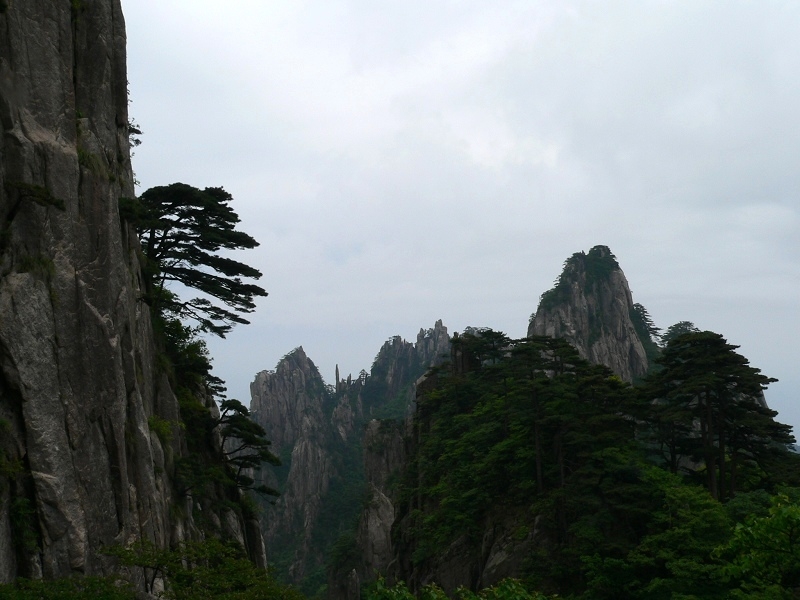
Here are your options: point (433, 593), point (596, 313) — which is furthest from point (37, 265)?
point (596, 313)

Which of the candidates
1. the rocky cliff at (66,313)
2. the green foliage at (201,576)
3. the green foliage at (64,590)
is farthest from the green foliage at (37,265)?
the green foliage at (64,590)

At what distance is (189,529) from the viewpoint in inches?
999

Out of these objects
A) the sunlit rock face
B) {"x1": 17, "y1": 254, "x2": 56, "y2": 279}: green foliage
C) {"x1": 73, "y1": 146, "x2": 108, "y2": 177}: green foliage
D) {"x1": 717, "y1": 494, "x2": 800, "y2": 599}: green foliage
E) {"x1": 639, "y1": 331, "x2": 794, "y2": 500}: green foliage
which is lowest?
{"x1": 717, "y1": 494, "x2": 800, "y2": 599}: green foliage

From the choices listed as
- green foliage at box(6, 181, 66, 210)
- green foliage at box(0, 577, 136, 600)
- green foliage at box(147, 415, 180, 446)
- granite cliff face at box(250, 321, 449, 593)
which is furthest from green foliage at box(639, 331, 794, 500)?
granite cliff face at box(250, 321, 449, 593)

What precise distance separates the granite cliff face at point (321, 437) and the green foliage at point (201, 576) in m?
63.3

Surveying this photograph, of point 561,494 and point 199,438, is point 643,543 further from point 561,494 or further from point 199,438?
point 199,438

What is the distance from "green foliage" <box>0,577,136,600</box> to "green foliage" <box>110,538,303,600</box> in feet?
6.44

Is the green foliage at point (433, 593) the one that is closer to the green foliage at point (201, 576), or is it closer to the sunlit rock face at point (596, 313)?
the green foliage at point (201, 576)

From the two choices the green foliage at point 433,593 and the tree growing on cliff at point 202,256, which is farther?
the tree growing on cliff at point 202,256

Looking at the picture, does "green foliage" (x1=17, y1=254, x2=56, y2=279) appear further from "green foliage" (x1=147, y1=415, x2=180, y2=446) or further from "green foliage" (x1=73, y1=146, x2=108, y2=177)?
"green foliage" (x1=147, y1=415, x2=180, y2=446)

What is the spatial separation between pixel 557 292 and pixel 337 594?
144 feet

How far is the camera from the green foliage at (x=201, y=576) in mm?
14867

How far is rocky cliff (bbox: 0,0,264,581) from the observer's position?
15039 mm

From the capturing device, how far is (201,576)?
1575cm
